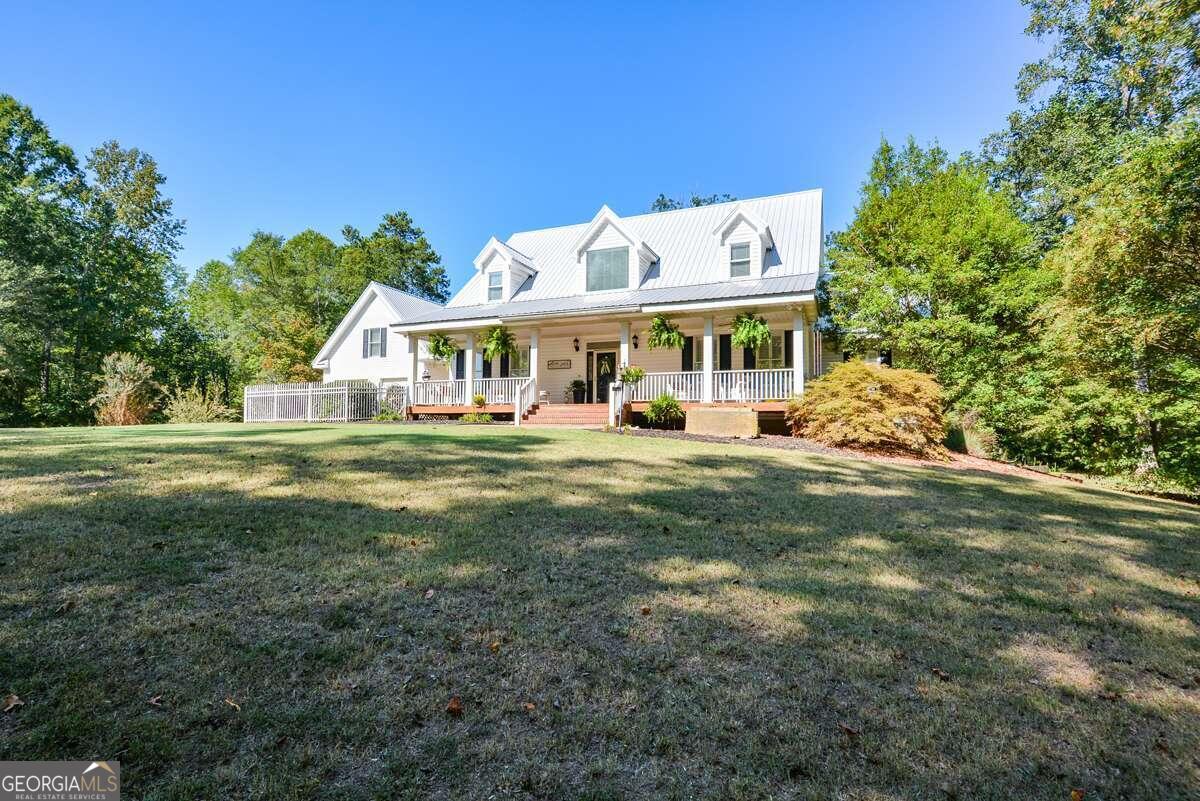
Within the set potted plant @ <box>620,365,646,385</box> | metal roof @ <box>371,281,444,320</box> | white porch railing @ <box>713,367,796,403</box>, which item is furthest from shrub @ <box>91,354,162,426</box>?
white porch railing @ <box>713,367,796,403</box>

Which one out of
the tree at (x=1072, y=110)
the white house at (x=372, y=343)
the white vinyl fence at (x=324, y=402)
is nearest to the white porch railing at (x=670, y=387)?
the white vinyl fence at (x=324, y=402)

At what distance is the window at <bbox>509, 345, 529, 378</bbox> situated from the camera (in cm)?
2048

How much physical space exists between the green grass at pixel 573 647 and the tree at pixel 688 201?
34.7m

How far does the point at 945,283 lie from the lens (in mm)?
15930

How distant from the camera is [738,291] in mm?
15633

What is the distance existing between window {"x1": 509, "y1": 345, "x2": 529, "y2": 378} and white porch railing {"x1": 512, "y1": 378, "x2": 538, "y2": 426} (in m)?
3.01

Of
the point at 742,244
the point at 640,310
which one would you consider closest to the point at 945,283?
the point at 742,244

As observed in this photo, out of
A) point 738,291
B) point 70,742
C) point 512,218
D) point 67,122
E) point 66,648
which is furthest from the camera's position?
point 512,218

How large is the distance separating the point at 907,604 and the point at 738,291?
13.2 metres

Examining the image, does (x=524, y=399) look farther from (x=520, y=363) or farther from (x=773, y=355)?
(x=773, y=355)

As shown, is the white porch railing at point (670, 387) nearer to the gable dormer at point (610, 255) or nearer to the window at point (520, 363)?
the gable dormer at point (610, 255)

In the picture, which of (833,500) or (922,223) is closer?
(833,500)

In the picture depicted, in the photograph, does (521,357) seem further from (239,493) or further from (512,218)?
(512,218)

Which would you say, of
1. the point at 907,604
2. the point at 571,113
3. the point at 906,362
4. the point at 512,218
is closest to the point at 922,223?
the point at 906,362
